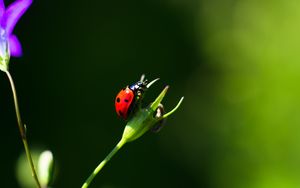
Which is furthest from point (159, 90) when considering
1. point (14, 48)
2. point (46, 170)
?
point (46, 170)

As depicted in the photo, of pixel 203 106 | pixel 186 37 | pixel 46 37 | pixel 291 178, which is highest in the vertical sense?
pixel 46 37

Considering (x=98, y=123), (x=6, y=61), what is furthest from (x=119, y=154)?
(x=6, y=61)

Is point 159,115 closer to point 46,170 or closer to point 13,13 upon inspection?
point 46,170

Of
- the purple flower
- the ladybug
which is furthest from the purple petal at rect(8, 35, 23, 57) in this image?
the ladybug

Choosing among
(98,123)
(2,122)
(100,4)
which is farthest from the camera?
(100,4)

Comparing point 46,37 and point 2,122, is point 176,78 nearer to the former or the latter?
point 46,37

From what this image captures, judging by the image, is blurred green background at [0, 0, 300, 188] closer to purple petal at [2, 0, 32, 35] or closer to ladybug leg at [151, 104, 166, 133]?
ladybug leg at [151, 104, 166, 133]

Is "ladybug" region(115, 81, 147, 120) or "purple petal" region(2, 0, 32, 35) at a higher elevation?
"purple petal" region(2, 0, 32, 35)
